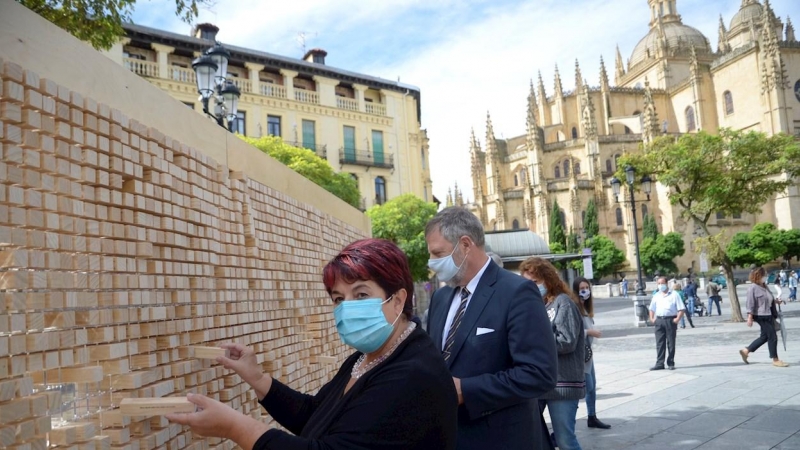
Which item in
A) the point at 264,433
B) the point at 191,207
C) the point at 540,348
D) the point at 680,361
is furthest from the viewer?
the point at 680,361

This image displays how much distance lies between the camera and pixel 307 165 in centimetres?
2525

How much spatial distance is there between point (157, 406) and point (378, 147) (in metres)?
33.4

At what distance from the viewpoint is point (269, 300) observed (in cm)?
423

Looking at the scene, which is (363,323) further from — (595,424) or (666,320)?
(666,320)

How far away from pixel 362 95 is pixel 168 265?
108 feet

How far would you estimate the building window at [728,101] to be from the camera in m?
57.6

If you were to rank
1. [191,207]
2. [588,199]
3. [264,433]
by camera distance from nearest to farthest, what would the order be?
[264,433] < [191,207] < [588,199]

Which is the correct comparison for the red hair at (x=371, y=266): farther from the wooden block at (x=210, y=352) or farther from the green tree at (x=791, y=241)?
the green tree at (x=791, y=241)

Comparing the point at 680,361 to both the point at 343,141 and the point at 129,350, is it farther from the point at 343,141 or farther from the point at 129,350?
the point at 343,141

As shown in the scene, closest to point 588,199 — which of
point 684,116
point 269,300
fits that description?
point 684,116

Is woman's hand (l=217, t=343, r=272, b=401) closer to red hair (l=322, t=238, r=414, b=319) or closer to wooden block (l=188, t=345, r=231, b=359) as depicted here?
wooden block (l=188, t=345, r=231, b=359)

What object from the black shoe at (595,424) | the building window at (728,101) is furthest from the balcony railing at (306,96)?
the building window at (728,101)

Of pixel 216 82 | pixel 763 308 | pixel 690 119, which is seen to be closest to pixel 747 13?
pixel 690 119

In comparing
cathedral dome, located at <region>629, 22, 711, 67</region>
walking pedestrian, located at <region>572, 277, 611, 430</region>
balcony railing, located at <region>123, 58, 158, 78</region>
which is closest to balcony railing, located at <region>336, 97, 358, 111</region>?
balcony railing, located at <region>123, 58, 158, 78</region>
